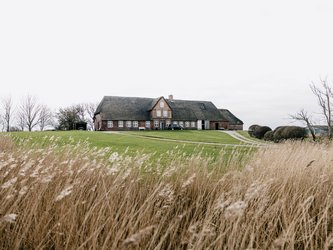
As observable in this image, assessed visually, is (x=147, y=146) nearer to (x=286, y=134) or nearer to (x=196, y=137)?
(x=196, y=137)

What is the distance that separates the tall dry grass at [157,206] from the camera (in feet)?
9.41

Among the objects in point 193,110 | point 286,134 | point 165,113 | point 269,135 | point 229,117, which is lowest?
point 269,135

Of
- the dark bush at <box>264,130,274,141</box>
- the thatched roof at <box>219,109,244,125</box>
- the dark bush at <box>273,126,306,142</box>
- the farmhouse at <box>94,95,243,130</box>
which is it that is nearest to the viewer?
the dark bush at <box>273,126,306,142</box>

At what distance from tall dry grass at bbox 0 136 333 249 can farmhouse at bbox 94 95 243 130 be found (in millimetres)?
47200

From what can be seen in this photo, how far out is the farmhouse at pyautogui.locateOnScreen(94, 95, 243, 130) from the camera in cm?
5288

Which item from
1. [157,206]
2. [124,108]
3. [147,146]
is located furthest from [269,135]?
[157,206]

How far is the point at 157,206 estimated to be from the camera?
3.86 m

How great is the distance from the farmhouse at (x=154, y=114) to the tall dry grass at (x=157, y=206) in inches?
1858

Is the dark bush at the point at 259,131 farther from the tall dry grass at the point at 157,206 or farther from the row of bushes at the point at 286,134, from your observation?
the tall dry grass at the point at 157,206

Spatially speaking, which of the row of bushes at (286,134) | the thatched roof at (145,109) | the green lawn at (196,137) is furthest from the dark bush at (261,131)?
the thatched roof at (145,109)

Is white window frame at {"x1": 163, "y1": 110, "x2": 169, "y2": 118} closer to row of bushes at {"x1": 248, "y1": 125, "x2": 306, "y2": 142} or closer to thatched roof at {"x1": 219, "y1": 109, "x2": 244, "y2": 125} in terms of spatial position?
thatched roof at {"x1": 219, "y1": 109, "x2": 244, "y2": 125}

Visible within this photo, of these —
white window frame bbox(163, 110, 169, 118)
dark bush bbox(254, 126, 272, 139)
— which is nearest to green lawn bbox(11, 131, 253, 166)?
dark bush bbox(254, 126, 272, 139)

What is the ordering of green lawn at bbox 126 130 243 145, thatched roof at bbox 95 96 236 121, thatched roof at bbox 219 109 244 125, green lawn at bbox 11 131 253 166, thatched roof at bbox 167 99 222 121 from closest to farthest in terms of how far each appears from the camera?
green lawn at bbox 11 131 253 166 → green lawn at bbox 126 130 243 145 → thatched roof at bbox 95 96 236 121 → thatched roof at bbox 167 99 222 121 → thatched roof at bbox 219 109 244 125

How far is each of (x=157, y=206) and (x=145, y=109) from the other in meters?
53.2
